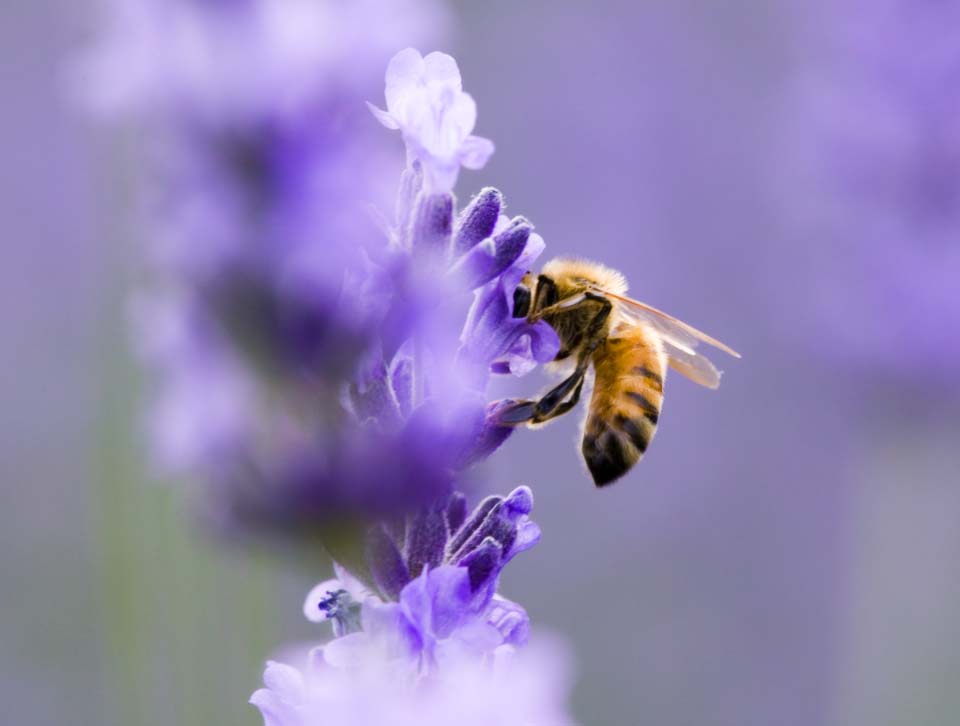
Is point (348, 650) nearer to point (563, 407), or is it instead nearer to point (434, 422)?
point (434, 422)

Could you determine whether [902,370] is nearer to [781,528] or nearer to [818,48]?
[818,48]

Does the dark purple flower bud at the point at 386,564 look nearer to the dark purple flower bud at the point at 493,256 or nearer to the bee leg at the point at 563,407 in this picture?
the dark purple flower bud at the point at 493,256

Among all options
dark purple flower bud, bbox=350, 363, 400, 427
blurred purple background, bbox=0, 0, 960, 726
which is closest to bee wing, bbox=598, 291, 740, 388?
dark purple flower bud, bbox=350, 363, 400, 427

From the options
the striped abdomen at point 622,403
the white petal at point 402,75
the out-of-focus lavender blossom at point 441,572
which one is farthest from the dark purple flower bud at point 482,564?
the striped abdomen at point 622,403

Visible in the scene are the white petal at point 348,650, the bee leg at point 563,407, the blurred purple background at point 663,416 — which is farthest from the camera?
the blurred purple background at point 663,416

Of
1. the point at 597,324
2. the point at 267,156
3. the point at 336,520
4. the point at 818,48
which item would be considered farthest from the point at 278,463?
the point at 818,48

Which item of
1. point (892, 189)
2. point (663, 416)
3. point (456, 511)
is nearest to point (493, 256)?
point (456, 511)

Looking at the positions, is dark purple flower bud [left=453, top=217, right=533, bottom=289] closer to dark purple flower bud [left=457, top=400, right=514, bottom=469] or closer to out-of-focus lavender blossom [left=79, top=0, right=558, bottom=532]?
out-of-focus lavender blossom [left=79, top=0, right=558, bottom=532]
